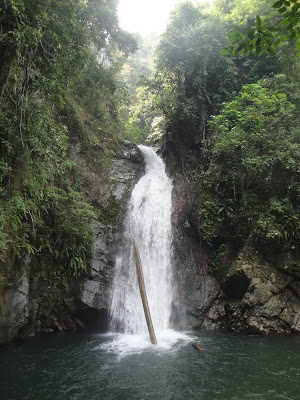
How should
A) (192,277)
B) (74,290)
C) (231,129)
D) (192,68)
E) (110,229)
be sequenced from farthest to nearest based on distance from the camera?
(192,68) → (231,129) → (110,229) → (192,277) → (74,290)

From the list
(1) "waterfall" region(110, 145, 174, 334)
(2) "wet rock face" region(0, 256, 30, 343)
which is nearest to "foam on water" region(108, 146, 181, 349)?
(1) "waterfall" region(110, 145, 174, 334)

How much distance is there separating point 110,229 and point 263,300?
6.55 m

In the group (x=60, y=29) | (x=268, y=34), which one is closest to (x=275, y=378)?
(x=268, y=34)

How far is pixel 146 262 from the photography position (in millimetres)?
10688

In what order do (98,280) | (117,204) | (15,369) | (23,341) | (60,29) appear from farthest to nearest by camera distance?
(117,204) < (98,280) < (23,341) < (60,29) < (15,369)

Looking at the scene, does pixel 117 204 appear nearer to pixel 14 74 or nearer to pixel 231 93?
pixel 14 74

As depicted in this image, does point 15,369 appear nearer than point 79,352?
Yes

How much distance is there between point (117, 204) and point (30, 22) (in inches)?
310

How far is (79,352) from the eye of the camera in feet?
22.8

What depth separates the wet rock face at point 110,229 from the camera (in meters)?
9.23

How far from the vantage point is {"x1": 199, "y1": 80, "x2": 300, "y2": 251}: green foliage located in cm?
964

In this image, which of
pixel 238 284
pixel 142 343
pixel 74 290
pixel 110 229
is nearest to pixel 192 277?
pixel 238 284

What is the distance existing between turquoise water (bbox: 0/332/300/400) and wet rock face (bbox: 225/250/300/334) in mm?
563

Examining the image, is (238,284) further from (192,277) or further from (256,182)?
(256,182)
